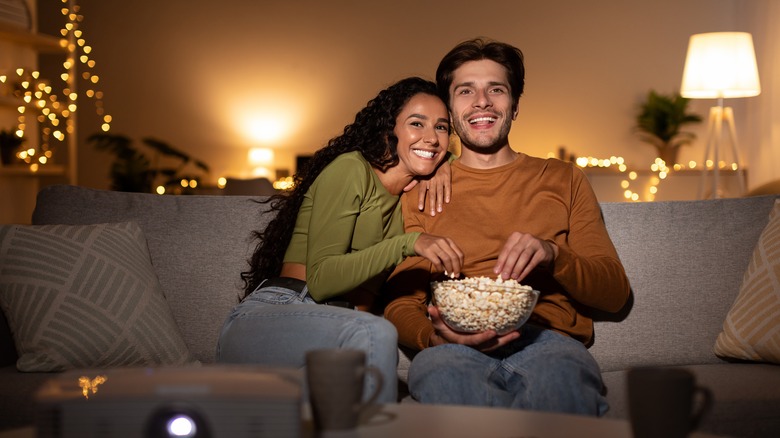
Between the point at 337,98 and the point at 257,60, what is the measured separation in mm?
835

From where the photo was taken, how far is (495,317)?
1.52 m

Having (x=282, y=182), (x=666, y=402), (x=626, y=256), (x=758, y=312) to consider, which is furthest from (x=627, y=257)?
(x=282, y=182)

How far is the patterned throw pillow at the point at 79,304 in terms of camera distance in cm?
186

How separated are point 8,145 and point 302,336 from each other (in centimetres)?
385

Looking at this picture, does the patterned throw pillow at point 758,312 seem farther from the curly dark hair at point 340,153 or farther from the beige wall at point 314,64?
the beige wall at point 314,64

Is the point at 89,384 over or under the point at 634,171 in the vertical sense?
under

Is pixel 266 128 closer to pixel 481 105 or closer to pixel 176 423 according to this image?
pixel 481 105

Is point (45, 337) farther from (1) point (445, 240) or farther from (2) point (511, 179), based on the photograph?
(2) point (511, 179)

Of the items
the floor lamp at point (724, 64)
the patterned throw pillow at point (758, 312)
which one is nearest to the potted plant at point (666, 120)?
the floor lamp at point (724, 64)

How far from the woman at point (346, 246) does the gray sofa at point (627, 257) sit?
0.41ft

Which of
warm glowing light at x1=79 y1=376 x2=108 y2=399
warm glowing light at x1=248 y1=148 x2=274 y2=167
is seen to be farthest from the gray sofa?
warm glowing light at x1=248 y1=148 x2=274 y2=167

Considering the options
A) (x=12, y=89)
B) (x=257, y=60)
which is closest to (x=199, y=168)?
(x=257, y=60)

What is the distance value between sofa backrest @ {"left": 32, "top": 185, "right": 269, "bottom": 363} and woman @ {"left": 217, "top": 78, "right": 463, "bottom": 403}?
7 centimetres

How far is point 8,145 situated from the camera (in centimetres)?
480
